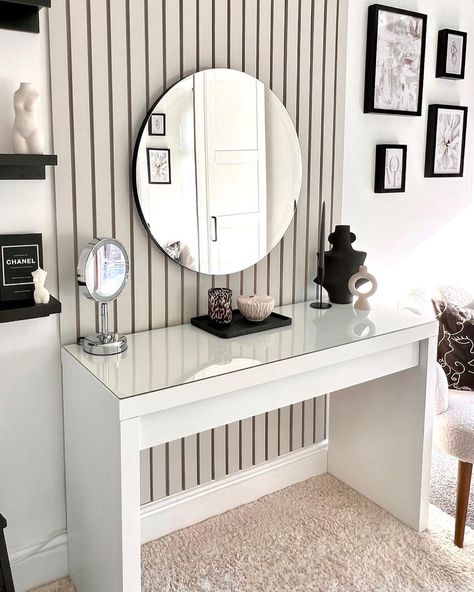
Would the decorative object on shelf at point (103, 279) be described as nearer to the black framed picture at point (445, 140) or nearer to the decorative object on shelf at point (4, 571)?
the decorative object on shelf at point (4, 571)

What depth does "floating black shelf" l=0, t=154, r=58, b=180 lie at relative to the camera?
152cm

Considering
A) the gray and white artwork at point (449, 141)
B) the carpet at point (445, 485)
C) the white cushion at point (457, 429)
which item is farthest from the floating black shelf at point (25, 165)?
the carpet at point (445, 485)

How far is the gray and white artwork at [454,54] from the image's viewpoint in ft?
8.54

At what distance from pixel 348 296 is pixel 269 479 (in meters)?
0.79

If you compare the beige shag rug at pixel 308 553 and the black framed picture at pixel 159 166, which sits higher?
the black framed picture at pixel 159 166

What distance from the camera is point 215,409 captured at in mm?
1647

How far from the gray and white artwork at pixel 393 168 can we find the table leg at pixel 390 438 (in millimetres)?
768

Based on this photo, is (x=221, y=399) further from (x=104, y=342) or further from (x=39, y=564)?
(x=39, y=564)

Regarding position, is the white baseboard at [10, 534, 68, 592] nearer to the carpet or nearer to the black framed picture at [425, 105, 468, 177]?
the carpet

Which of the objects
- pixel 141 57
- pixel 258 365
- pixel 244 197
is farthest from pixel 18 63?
pixel 258 365

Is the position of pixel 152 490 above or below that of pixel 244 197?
below

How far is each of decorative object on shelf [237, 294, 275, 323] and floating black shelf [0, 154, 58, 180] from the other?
2.41 feet

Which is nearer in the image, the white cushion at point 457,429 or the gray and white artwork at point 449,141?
the white cushion at point 457,429

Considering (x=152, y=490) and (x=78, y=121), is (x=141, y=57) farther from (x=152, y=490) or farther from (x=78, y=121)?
(x=152, y=490)
